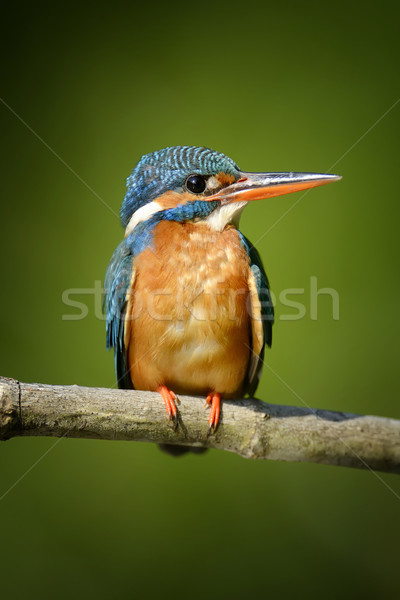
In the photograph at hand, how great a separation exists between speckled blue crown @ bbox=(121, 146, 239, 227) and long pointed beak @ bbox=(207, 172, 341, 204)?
8 centimetres

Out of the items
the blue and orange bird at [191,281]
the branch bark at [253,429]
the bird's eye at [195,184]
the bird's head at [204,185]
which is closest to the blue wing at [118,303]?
the blue and orange bird at [191,281]

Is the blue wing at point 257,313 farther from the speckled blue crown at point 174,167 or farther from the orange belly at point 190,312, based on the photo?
the speckled blue crown at point 174,167

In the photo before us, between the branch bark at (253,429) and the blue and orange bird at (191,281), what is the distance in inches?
5.8

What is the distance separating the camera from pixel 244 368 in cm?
270

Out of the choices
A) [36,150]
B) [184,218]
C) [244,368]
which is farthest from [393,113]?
[36,150]

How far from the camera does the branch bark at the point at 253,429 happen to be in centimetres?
213

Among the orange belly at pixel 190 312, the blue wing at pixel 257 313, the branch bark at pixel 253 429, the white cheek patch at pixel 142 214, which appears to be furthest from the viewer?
the white cheek patch at pixel 142 214

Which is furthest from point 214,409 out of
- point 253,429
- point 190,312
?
point 190,312

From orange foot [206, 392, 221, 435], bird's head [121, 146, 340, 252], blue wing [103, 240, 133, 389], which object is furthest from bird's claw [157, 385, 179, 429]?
bird's head [121, 146, 340, 252]

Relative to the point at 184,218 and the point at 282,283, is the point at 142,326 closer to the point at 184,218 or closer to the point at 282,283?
the point at 184,218

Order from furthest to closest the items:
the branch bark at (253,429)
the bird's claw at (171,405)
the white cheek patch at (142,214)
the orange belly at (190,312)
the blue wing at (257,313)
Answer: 1. the white cheek patch at (142,214)
2. the blue wing at (257,313)
3. the orange belly at (190,312)
4. the bird's claw at (171,405)
5. the branch bark at (253,429)

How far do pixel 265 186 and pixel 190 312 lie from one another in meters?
0.71

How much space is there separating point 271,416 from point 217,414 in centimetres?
22

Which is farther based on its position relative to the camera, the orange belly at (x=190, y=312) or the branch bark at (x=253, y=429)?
the orange belly at (x=190, y=312)
